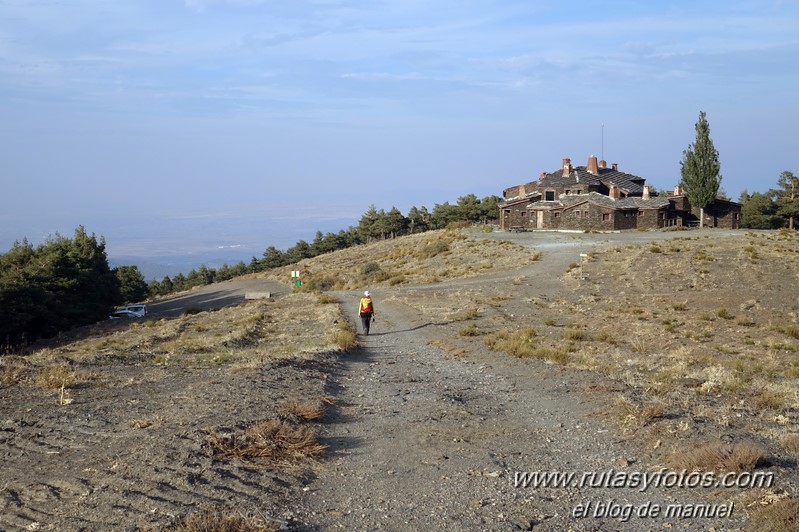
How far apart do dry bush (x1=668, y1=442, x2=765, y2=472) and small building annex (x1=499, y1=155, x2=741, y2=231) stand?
6248cm

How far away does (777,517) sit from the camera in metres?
6.56

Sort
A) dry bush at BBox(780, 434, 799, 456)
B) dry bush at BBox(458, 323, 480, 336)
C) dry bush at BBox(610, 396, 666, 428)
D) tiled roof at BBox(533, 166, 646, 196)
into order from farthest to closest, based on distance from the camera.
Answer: tiled roof at BBox(533, 166, 646, 196), dry bush at BBox(458, 323, 480, 336), dry bush at BBox(610, 396, 666, 428), dry bush at BBox(780, 434, 799, 456)

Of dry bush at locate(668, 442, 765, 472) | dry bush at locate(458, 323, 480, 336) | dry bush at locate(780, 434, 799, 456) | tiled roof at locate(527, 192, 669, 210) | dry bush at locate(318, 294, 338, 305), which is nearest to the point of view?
dry bush at locate(668, 442, 765, 472)

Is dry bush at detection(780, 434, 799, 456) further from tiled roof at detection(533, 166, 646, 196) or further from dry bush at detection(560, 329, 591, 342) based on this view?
tiled roof at detection(533, 166, 646, 196)

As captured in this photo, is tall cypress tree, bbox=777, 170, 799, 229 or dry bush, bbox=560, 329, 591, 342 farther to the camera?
tall cypress tree, bbox=777, 170, 799, 229

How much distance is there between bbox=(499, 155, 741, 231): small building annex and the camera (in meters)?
69.3

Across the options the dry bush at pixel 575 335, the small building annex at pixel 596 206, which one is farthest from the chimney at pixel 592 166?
the dry bush at pixel 575 335

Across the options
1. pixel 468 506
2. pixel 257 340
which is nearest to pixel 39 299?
pixel 257 340

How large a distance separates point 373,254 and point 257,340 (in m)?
51.5

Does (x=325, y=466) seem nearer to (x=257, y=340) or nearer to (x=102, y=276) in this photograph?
(x=257, y=340)

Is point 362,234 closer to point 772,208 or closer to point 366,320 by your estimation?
point 772,208

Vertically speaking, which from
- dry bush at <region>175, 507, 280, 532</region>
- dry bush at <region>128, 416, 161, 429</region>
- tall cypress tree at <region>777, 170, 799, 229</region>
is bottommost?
dry bush at <region>175, 507, 280, 532</region>

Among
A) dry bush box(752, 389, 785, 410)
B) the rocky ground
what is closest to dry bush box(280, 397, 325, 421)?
the rocky ground

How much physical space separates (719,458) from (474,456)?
293cm
